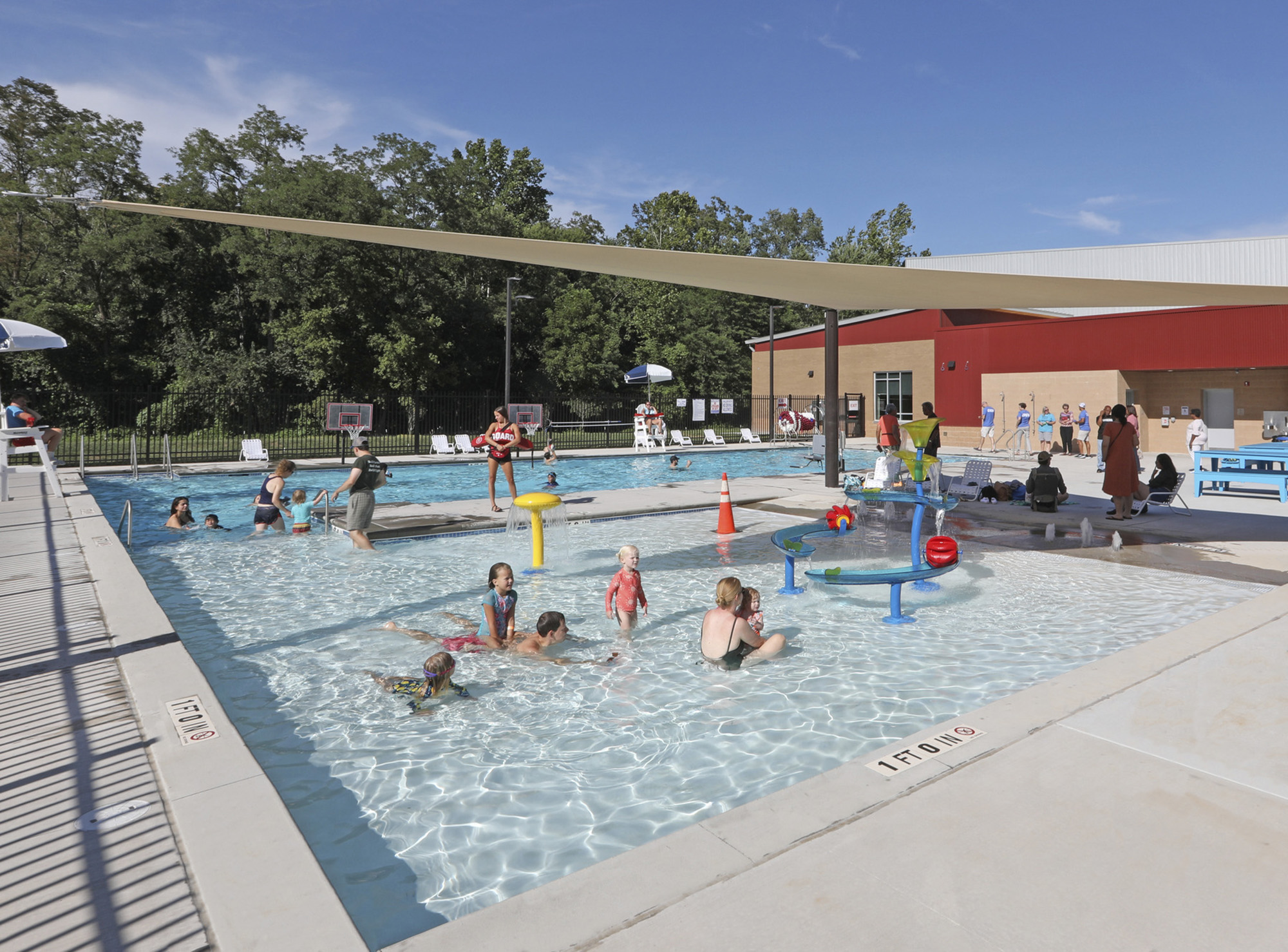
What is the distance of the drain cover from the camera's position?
10.4 ft

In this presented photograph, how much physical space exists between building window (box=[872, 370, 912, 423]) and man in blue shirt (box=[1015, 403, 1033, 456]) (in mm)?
6694

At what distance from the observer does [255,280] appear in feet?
120

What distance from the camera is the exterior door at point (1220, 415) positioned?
90.0ft

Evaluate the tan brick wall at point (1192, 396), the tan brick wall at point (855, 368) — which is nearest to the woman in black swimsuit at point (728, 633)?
the tan brick wall at point (1192, 396)

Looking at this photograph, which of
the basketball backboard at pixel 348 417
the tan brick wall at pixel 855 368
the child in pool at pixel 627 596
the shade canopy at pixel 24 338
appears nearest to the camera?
the child in pool at pixel 627 596

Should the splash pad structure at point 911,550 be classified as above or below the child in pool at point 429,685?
above

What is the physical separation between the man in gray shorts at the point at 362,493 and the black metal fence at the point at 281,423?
48.7ft

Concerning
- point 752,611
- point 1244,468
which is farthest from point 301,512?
point 1244,468

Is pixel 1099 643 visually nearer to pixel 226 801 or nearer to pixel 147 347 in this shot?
pixel 226 801

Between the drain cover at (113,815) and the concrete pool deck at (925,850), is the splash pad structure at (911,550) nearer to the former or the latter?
the concrete pool deck at (925,850)

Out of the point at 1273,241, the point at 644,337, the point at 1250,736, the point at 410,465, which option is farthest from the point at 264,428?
the point at 1273,241

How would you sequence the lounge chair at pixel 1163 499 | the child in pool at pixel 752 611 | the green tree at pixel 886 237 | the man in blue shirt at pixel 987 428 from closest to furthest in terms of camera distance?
the child in pool at pixel 752 611 < the lounge chair at pixel 1163 499 < the man in blue shirt at pixel 987 428 < the green tree at pixel 886 237

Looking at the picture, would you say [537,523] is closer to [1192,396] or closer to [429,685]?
[429,685]

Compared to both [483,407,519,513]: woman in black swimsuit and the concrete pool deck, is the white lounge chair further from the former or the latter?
the concrete pool deck
